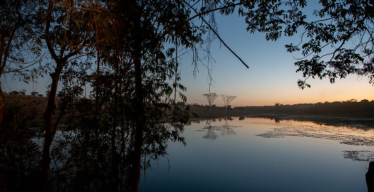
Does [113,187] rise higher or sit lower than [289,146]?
higher

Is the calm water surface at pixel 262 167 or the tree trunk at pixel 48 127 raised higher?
the tree trunk at pixel 48 127

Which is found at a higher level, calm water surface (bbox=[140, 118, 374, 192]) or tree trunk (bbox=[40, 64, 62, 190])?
tree trunk (bbox=[40, 64, 62, 190])

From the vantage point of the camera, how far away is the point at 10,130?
290cm

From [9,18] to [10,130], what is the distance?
1739 mm

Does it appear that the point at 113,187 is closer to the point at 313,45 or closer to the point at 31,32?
the point at 31,32

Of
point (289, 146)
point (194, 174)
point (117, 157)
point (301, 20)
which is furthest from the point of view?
point (289, 146)

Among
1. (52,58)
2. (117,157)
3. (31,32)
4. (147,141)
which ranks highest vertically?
(31,32)

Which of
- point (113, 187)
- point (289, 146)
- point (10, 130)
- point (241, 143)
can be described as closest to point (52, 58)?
point (10, 130)

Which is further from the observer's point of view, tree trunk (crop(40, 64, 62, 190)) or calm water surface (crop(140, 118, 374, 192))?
calm water surface (crop(140, 118, 374, 192))

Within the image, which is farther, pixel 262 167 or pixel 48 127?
pixel 262 167

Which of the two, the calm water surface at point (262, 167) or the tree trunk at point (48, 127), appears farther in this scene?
the calm water surface at point (262, 167)

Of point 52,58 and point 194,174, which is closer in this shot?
point 52,58

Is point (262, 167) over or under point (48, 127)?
under

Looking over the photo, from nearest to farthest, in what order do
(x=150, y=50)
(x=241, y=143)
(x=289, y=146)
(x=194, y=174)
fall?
1. (x=150, y=50)
2. (x=194, y=174)
3. (x=289, y=146)
4. (x=241, y=143)
